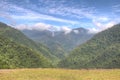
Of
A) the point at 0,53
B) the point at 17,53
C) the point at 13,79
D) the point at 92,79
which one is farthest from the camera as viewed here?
the point at 17,53

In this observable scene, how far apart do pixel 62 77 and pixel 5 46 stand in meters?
125

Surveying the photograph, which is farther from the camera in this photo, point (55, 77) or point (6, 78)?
point (55, 77)

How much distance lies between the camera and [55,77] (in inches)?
2235

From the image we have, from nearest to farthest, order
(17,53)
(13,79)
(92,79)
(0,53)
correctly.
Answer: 1. (13,79)
2. (92,79)
3. (0,53)
4. (17,53)

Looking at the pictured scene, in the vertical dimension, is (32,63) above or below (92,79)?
below

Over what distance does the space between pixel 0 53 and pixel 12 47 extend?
20.6 metres

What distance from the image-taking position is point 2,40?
181250 mm

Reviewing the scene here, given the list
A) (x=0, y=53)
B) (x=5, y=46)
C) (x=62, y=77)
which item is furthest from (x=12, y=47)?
(x=62, y=77)

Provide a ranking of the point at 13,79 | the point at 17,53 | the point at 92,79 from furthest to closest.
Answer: the point at 17,53 → the point at 92,79 → the point at 13,79

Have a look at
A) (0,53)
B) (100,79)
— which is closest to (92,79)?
(100,79)

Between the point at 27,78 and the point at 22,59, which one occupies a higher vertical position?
the point at 27,78

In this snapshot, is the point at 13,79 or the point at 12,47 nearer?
the point at 13,79

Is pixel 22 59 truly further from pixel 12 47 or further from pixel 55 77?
pixel 55 77

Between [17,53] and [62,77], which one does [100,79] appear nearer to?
[62,77]
